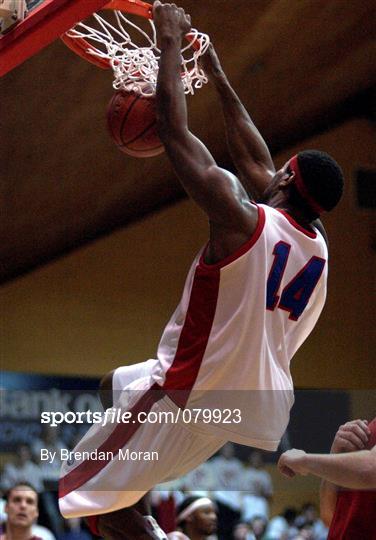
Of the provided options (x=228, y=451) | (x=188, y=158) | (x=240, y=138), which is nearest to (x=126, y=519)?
(x=188, y=158)

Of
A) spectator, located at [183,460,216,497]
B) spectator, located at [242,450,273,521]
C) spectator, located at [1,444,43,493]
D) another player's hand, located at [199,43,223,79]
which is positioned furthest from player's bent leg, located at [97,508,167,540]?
spectator, located at [242,450,273,521]

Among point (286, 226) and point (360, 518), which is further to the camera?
point (286, 226)

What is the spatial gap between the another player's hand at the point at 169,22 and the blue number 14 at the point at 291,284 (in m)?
0.88

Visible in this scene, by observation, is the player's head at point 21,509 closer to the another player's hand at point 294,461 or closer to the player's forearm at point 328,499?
the player's forearm at point 328,499

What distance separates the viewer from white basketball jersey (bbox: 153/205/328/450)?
12.1 feet

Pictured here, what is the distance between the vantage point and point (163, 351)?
386cm

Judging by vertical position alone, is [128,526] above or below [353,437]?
below

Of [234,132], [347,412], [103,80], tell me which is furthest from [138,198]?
[234,132]

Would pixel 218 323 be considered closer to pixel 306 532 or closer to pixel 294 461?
pixel 294 461

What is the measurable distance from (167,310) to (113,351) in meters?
0.86

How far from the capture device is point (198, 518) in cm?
582

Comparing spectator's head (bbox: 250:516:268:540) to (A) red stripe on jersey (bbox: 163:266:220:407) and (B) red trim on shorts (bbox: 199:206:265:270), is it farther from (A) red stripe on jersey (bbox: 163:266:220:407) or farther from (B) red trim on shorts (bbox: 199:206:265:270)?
(B) red trim on shorts (bbox: 199:206:265:270)

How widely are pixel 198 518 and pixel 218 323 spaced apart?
2.42 metres

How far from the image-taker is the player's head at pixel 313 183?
3.84 meters
